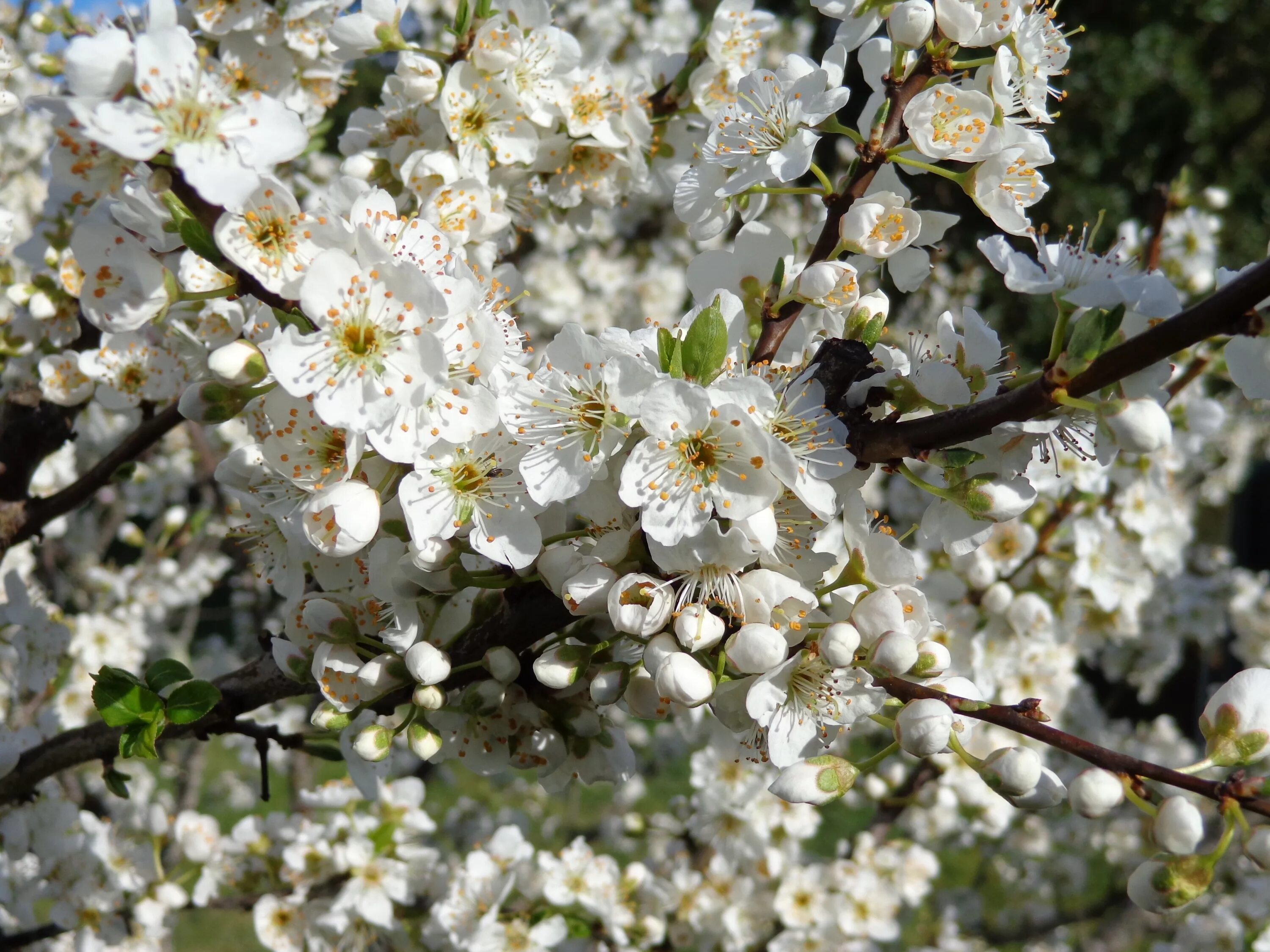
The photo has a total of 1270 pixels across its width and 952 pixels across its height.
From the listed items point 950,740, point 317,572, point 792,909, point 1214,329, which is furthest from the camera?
point 792,909

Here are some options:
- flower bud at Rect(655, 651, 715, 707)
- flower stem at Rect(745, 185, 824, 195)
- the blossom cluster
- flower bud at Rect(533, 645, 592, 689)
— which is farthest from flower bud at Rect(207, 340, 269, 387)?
flower stem at Rect(745, 185, 824, 195)

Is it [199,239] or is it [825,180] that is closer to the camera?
[199,239]

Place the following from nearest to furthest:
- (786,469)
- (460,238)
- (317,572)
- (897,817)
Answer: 1. (786,469)
2. (317,572)
3. (460,238)
4. (897,817)

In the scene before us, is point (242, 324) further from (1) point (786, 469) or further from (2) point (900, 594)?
(2) point (900, 594)

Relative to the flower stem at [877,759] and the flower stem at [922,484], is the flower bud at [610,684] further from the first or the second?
the flower stem at [922,484]

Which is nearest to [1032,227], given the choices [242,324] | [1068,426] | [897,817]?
[1068,426]

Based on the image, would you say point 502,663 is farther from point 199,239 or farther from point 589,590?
point 199,239

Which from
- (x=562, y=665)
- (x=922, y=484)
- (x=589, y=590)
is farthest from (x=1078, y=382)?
(x=562, y=665)
